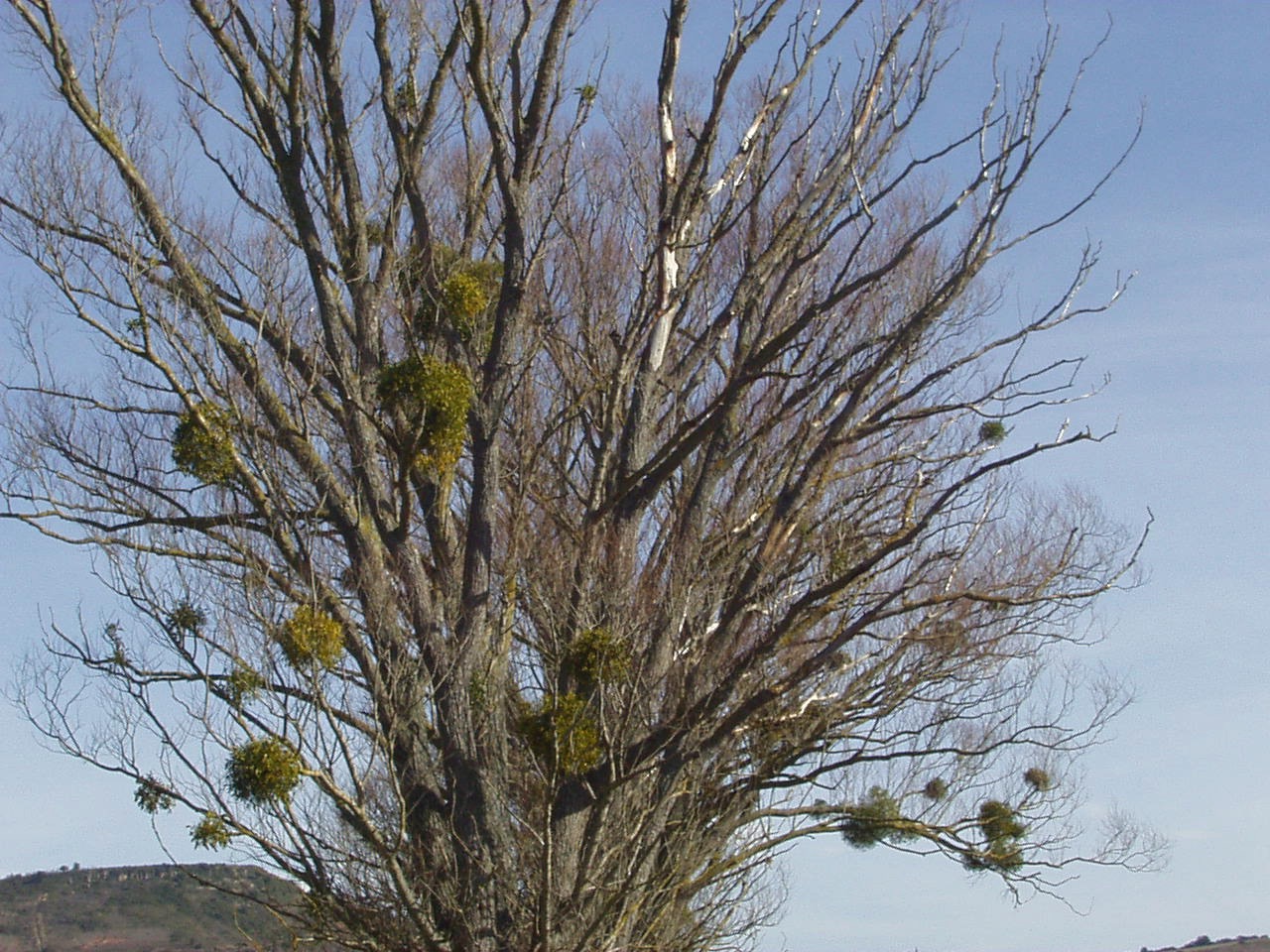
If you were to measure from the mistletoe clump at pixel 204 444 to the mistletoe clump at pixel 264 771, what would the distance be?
1.84m

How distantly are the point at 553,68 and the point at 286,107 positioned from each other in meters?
1.88

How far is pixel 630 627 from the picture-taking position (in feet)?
30.7

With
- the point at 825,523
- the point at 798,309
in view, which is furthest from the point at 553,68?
the point at 825,523

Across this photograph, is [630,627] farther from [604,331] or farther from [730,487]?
[604,331]

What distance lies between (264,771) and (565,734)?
6.18 ft

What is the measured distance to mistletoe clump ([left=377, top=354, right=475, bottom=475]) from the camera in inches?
363

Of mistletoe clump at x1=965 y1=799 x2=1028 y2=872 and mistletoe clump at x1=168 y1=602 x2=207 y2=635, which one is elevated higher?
mistletoe clump at x1=168 y1=602 x2=207 y2=635

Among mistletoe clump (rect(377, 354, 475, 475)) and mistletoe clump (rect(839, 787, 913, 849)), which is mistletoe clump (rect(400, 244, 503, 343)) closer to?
mistletoe clump (rect(377, 354, 475, 475))

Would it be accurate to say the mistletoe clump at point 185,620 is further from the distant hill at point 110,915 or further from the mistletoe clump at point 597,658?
the distant hill at point 110,915

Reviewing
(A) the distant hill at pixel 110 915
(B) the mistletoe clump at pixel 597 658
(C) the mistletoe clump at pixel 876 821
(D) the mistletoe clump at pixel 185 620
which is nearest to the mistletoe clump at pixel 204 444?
(D) the mistletoe clump at pixel 185 620

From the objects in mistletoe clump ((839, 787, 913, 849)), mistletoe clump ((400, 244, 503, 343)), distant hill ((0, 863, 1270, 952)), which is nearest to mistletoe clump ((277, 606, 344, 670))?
mistletoe clump ((400, 244, 503, 343))

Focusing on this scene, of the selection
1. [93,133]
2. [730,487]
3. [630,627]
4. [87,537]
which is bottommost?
[630,627]

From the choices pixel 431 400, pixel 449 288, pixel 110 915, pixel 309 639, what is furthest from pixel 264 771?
pixel 110 915

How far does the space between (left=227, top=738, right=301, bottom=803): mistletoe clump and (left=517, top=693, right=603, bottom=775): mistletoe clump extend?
1.62 meters
